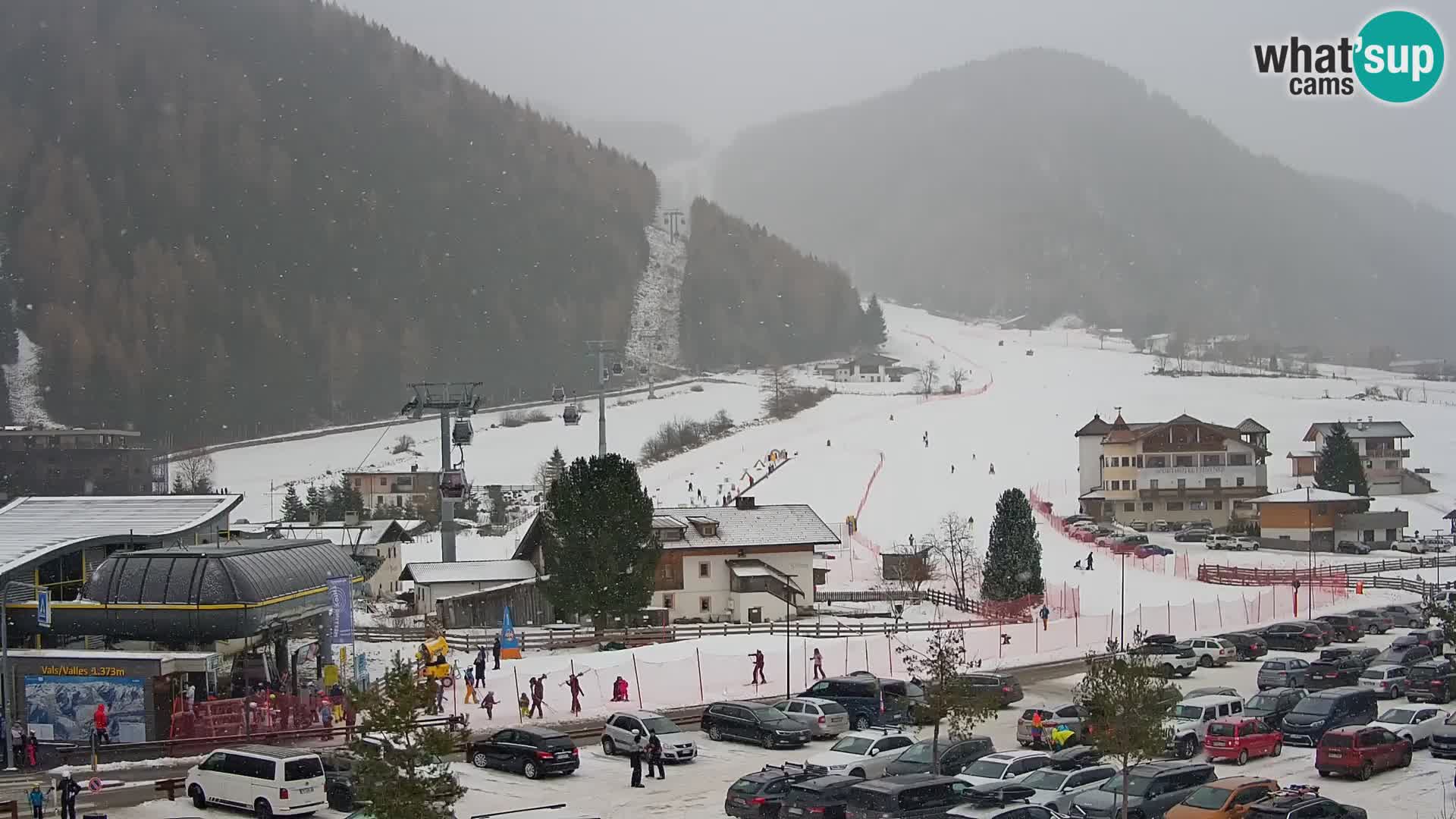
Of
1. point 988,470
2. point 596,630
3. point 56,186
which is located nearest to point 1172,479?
point 988,470

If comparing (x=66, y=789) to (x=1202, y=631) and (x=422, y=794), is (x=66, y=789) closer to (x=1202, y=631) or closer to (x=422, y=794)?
(x=422, y=794)

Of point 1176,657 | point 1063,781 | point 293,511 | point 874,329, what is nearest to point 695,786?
point 1063,781

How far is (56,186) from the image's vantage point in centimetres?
18262

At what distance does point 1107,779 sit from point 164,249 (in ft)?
584

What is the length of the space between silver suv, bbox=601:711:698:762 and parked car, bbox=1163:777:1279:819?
8.42 meters

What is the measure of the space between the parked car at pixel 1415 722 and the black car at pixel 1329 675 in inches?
210

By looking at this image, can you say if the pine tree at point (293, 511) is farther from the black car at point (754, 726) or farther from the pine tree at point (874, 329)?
the pine tree at point (874, 329)

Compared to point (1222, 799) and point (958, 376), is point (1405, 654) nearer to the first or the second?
point (1222, 799)

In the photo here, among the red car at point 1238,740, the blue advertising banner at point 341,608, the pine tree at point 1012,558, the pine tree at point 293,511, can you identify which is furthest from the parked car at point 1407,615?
the pine tree at point 293,511

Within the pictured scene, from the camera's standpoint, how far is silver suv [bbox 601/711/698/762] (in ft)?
80.3

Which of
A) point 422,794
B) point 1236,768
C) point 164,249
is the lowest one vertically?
point 1236,768

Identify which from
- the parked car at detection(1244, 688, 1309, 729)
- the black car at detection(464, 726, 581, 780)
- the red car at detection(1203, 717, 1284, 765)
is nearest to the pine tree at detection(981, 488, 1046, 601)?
the parked car at detection(1244, 688, 1309, 729)

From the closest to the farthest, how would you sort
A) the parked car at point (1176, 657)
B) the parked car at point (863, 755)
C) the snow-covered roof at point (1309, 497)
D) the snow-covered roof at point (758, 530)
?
the parked car at point (863, 755) → the parked car at point (1176, 657) → the snow-covered roof at point (758, 530) → the snow-covered roof at point (1309, 497)

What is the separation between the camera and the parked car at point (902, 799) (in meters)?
19.2
